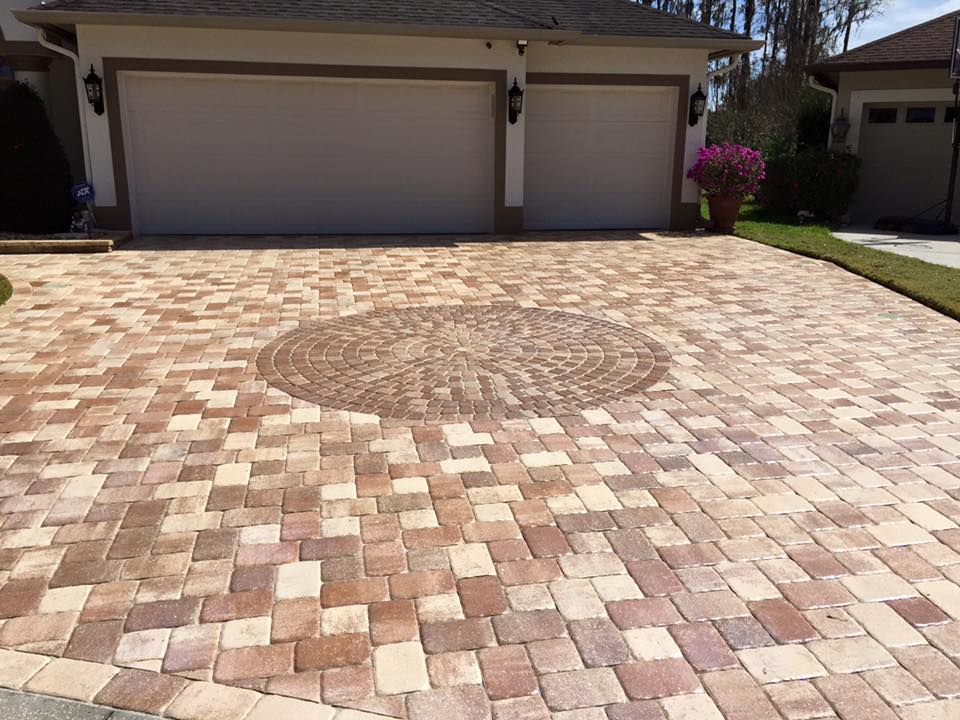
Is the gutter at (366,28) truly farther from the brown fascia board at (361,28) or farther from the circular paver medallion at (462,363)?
the circular paver medallion at (462,363)

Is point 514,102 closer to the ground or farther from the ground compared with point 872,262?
farther from the ground

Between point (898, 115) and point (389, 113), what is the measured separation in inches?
365

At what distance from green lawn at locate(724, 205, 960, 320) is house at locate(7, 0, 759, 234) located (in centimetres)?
153

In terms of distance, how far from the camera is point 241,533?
10.8 ft

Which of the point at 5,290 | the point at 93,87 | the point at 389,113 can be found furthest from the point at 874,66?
the point at 5,290

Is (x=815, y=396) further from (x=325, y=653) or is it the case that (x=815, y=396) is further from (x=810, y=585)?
(x=325, y=653)

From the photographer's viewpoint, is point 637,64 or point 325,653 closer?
point 325,653

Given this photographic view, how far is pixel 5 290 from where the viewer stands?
742cm

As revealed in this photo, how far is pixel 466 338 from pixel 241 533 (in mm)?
Answer: 3274

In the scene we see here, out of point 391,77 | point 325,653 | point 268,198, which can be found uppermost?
point 391,77

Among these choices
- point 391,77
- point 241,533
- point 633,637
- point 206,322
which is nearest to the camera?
point 633,637

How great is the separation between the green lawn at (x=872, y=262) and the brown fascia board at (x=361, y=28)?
287 cm

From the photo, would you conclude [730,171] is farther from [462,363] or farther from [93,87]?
[93,87]

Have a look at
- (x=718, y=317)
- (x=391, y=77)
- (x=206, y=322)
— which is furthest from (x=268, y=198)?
(x=718, y=317)
